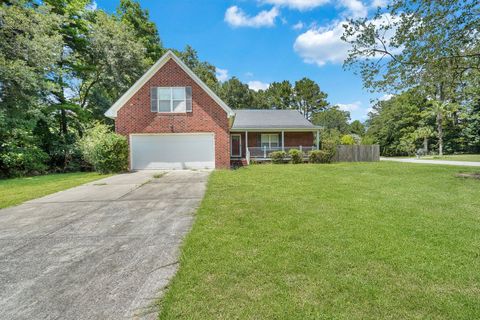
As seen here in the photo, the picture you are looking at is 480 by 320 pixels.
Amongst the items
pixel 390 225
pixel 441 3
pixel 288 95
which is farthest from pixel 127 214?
pixel 288 95

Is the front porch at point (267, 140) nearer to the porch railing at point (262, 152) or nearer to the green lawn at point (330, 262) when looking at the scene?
the porch railing at point (262, 152)

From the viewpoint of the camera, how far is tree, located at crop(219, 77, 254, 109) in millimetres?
41531

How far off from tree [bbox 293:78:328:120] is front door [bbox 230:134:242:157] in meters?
30.1

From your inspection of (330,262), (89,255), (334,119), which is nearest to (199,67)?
(334,119)

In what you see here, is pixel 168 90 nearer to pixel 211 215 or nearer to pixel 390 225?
pixel 211 215

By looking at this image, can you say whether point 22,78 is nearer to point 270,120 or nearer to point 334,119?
point 270,120

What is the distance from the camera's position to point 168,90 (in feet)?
46.5

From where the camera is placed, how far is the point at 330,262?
322 centimetres

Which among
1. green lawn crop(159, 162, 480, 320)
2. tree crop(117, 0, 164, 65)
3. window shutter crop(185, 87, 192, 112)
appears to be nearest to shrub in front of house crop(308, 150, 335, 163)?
window shutter crop(185, 87, 192, 112)

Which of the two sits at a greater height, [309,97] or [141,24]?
[141,24]

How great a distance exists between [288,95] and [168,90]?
1427 inches

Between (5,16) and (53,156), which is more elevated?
(5,16)

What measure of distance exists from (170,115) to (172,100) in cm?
86

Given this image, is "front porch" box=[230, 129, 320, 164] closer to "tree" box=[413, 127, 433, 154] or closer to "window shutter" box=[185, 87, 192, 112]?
"window shutter" box=[185, 87, 192, 112]
